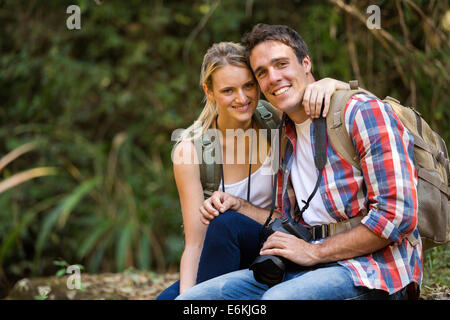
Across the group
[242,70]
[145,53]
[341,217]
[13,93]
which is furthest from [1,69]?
[341,217]

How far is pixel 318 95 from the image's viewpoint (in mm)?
1897

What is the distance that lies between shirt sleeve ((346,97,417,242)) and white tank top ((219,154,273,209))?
632 mm

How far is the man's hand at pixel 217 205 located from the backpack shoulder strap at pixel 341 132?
546 mm

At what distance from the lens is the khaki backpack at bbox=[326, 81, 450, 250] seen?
1781 mm

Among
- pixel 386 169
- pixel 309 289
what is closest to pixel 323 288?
pixel 309 289

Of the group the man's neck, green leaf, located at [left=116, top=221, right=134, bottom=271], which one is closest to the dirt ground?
green leaf, located at [left=116, top=221, right=134, bottom=271]

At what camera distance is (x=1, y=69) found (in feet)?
17.8

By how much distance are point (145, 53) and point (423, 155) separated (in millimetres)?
4388

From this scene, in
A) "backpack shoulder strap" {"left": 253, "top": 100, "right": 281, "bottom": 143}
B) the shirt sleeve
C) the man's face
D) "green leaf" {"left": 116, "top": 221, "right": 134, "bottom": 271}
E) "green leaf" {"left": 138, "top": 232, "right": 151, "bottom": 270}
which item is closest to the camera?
the shirt sleeve

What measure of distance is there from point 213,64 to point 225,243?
82cm

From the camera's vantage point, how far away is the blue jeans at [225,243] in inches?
81.0

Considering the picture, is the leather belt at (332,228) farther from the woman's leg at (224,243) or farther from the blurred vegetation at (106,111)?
the blurred vegetation at (106,111)

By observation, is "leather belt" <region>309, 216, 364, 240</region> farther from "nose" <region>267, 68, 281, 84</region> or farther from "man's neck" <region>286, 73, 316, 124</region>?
"nose" <region>267, 68, 281, 84</region>

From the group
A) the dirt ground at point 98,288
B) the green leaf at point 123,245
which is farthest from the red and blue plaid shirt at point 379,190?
the green leaf at point 123,245
